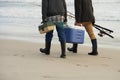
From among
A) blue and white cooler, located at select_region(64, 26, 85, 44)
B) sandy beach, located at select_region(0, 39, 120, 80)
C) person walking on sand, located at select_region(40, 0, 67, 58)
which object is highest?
person walking on sand, located at select_region(40, 0, 67, 58)

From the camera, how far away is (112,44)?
35.2ft

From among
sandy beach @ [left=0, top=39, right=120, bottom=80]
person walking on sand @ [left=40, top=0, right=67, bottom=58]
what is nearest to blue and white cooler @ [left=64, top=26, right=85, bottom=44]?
sandy beach @ [left=0, top=39, right=120, bottom=80]

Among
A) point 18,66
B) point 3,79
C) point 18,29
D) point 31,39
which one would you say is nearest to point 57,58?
point 18,66

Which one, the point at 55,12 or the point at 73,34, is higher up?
the point at 55,12

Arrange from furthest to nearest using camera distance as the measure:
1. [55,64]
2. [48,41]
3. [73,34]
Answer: [73,34] < [48,41] < [55,64]

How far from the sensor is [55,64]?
7453 mm

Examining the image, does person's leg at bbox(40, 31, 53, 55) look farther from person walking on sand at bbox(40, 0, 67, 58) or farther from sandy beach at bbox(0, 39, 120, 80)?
person walking on sand at bbox(40, 0, 67, 58)

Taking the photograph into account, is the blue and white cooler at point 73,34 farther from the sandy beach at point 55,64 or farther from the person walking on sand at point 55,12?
the person walking on sand at point 55,12

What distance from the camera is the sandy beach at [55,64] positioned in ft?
20.9

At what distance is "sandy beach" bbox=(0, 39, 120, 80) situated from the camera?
6.37 meters

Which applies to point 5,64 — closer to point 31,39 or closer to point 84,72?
point 84,72

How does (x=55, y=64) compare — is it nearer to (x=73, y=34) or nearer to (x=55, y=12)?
(x=55, y=12)

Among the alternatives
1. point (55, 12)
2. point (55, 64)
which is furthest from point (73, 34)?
point (55, 64)

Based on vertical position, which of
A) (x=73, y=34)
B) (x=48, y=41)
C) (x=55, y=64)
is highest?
(x=73, y=34)
